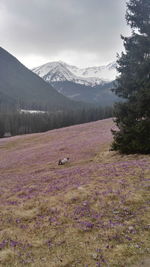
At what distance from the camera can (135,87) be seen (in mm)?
18766

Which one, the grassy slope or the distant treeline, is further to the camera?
the distant treeline

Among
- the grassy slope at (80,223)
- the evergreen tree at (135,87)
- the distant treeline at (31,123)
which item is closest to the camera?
the grassy slope at (80,223)

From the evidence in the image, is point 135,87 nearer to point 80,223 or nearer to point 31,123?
point 80,223

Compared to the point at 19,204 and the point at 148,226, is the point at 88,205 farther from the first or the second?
the point at 19,204

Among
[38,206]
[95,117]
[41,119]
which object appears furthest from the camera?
[95,117]

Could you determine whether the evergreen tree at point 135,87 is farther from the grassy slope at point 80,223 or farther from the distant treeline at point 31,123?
the distant treeline at point 31,123

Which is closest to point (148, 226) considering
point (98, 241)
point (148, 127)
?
point (98, 241)

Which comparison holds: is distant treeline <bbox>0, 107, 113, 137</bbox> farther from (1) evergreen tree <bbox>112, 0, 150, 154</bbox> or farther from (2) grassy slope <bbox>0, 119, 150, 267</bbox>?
(2) grassy slope <bbox>0, 119, 150, 267</bbox>

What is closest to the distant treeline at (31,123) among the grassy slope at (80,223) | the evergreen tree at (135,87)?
the evergreen tree at (135,87)

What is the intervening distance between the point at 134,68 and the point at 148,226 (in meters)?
16.0

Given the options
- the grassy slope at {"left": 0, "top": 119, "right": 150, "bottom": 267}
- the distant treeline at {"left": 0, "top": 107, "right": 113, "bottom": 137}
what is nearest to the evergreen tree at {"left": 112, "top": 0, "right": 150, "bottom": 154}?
the grassy slope at {"left": 0, "top": 119, "right": 150, "bottom": 267}

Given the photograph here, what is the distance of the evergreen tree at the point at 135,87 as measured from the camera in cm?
1686

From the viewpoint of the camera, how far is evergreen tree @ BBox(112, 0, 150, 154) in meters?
16.9

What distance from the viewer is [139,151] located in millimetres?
17609
